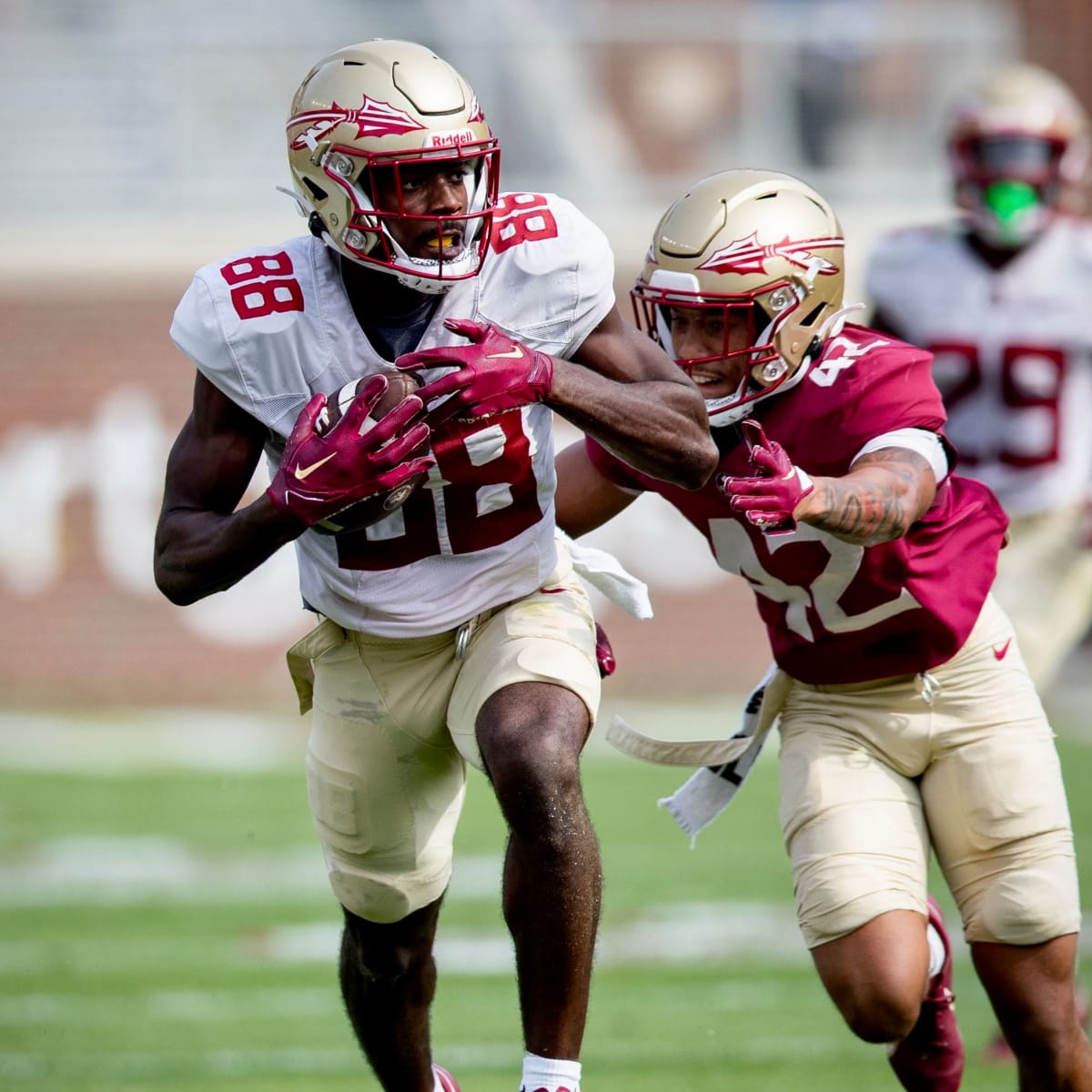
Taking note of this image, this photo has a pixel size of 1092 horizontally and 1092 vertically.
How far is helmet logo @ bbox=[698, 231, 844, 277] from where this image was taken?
373 centimetres

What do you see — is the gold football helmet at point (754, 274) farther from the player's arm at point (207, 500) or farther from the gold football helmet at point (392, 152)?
the player's arm at point (207, 500)

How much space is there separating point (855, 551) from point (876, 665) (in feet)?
0.84

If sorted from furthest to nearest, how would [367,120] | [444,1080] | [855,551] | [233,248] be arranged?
1. [233,248]
2. [444,1080]
3. [855,551]
4. [367,120]

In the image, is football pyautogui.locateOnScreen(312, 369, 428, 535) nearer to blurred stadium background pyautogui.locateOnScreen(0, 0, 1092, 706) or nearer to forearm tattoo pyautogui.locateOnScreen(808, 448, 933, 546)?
forearm tattoo pyautogui.locateOnScreen(808, 448, 933, 546)

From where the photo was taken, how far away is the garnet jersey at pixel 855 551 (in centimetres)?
370

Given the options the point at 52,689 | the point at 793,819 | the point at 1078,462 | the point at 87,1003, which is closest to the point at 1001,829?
the point at 793,819

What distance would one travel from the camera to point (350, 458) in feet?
10.6

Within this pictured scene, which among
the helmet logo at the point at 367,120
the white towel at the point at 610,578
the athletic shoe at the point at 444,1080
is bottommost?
the athletic shoe at the point at 444,1080

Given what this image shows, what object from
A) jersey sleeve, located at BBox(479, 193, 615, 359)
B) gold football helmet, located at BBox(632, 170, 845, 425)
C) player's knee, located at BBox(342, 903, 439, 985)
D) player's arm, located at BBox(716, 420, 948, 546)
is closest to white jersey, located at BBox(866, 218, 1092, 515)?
gold football helmet, located at BBox(632, 170, 845, 425)

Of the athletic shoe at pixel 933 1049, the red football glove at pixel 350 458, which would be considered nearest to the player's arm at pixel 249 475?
the red football glove at pixel 350 458

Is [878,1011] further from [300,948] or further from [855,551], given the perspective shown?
[300,948]

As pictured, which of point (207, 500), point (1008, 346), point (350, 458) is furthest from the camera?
point (1008, 346)

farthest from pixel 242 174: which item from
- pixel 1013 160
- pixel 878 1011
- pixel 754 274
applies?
pixel 878 1011

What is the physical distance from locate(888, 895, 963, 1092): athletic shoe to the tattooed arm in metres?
0.92
